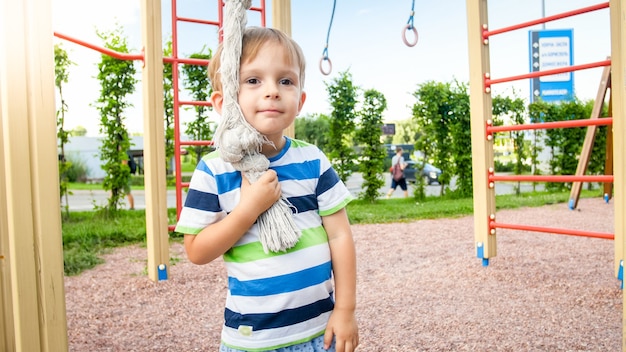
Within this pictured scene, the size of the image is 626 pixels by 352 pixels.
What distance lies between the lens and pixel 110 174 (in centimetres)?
703

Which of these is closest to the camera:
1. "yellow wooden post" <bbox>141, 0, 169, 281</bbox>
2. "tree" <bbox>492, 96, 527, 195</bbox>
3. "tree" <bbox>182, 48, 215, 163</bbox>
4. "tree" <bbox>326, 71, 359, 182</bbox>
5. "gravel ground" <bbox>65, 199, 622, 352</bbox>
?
"gravel ground" <bbox>65, 199, 622, 352</bbox>

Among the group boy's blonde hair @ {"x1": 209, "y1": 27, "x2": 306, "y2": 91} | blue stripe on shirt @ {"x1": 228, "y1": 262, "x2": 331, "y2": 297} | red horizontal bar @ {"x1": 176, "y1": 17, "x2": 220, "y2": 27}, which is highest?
red horizontal bar @ {"x1": 176, "y1": 17, "x2": 220, "y2": 27}

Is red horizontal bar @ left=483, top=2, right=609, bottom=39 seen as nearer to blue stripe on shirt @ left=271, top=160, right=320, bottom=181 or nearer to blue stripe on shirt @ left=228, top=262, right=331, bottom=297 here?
blue stripe on shirt @ left=271, top=160, right=320, bottom=181

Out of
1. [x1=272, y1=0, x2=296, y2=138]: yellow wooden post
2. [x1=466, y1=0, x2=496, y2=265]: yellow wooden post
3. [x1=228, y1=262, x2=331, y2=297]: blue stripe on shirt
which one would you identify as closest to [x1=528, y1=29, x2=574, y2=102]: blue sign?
Result: [x1=466, y1=0, x2=496, y2=265]: yellow wooden post

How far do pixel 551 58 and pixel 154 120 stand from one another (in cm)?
1490

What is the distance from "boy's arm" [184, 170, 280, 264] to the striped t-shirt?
4 centimetres

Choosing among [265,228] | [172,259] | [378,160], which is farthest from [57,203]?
[378,160]

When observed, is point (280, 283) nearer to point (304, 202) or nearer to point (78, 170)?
point (304, 202)

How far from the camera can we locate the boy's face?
3.99 ft

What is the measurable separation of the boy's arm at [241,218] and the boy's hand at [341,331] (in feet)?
1.00

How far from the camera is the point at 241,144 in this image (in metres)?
1.19

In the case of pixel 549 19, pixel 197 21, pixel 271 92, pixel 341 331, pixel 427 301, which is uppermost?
pixel 197 21

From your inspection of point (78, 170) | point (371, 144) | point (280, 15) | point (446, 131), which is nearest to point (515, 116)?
point (446, 131)

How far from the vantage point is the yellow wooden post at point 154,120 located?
3514 millimetres
